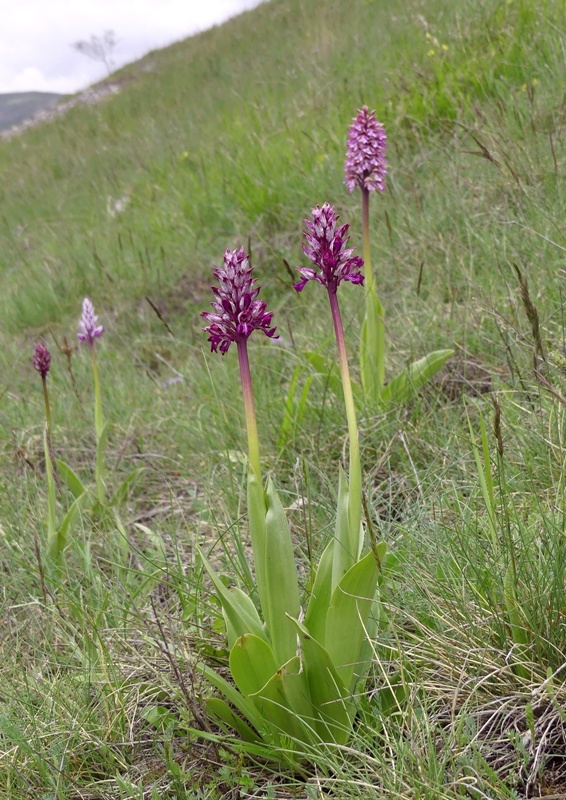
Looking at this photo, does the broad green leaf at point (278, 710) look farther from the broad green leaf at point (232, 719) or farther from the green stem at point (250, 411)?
the green stem at point (250, 411)

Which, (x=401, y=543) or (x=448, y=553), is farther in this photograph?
(x=401, y=543)

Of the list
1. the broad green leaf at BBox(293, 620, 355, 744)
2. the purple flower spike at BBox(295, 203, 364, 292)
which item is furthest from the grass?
the purple flower spike at BBox(295, 203, 364, 292)

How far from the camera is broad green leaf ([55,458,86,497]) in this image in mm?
2574

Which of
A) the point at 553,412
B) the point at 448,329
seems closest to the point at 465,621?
the point at 553,412

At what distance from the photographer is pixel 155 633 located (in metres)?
1.69

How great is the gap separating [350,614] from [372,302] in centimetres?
143

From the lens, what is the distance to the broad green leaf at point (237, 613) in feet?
4.44

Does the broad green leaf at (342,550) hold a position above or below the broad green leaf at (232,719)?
above

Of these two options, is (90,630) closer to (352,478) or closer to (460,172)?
(352,478)

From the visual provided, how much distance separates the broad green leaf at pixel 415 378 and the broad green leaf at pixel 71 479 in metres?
1.16

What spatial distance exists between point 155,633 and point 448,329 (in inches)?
68.0

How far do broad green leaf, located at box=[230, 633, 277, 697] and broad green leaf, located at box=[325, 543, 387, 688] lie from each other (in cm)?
12

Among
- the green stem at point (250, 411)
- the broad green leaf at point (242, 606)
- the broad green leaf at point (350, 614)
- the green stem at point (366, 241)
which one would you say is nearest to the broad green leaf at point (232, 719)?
the broad green leaf at point (242, 606)

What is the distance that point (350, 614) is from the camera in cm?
133
